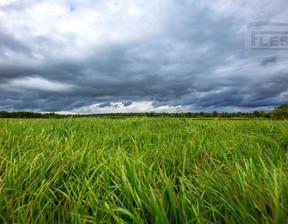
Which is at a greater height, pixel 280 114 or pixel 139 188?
pixel 280 114

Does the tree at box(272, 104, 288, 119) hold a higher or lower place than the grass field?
higher

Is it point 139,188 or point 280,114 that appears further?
point 280,114

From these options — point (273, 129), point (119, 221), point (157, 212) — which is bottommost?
point (119, 221)

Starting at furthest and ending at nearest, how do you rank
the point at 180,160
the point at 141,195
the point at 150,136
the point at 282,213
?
the point at 150,136 < the point at 180,160 < the point at 141,195 < the point at 282,213

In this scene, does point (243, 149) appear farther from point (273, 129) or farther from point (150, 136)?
point (273, 129)

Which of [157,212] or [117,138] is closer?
[157,212]

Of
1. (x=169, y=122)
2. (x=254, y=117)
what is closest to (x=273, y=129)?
(x=254, y=117)

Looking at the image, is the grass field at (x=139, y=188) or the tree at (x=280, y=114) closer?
the grass field at (x=139, y=188)

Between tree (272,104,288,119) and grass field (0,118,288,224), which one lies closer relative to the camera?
grass field (0,118,288,224)

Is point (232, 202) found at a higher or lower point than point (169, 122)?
lower

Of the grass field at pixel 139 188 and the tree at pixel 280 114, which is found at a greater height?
the tree at pixel 280 114

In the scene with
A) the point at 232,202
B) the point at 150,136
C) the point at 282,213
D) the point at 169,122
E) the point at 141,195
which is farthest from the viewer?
the point at 169,122

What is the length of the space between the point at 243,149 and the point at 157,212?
125 inches

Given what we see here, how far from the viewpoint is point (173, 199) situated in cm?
149
